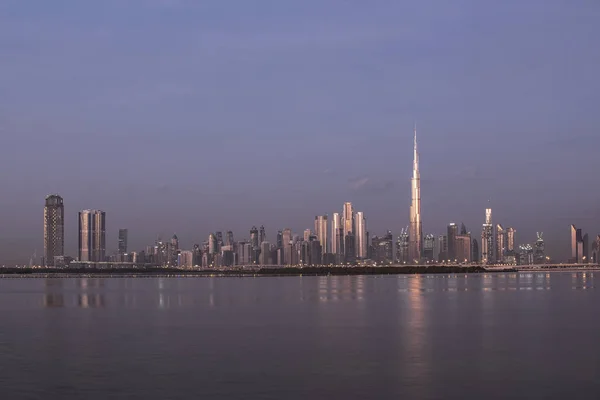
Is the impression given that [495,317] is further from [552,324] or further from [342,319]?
[342,319]

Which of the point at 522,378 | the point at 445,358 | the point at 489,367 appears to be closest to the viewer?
the point at 522,378

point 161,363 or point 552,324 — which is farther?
point 552,324

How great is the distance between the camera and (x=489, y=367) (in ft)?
103

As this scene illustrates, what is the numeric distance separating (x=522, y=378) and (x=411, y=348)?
9.42 metres

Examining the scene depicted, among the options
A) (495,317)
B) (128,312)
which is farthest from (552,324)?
(128,312)

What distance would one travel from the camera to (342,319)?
54906mm

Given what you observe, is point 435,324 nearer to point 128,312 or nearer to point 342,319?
point 342,319

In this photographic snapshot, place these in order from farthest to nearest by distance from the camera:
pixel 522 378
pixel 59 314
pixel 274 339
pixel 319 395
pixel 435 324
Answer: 1. pixel 59 314
2. pixel 435 324
3. pixel 274 339
4. pixel 522 378
5. pixel 319 395

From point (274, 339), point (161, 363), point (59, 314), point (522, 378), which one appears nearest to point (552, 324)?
point (274, 339)

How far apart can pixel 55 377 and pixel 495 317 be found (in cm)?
3519

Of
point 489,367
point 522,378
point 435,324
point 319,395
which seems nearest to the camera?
point 319,395

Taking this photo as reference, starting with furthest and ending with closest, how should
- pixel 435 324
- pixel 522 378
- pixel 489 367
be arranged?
pixel 435 324 → pixel 489 367 → pixel 522 378

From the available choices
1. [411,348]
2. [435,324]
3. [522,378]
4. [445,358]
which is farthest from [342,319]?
[522,378]

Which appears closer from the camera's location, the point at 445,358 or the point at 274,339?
the point at 445,358
